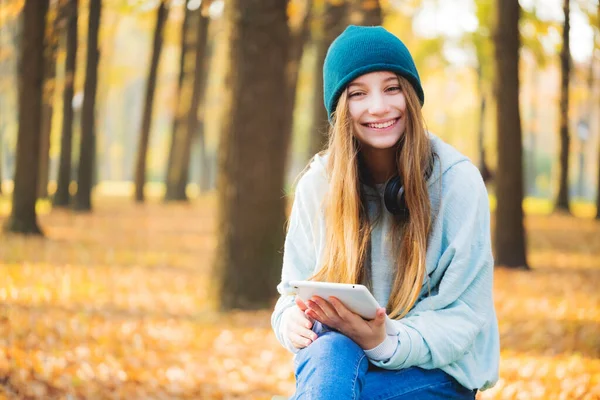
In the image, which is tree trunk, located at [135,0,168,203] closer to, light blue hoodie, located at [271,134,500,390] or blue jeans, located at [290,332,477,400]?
light blue hoodie, located at [271,134,500,390]

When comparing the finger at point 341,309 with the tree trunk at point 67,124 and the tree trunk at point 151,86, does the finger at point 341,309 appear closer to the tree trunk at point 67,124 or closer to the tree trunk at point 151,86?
the tree trunk at point 67,124

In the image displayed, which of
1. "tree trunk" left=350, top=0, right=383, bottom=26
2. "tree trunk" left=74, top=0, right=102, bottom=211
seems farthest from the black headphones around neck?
"tree trunk" left=74, top=0, right=102, bottom=211

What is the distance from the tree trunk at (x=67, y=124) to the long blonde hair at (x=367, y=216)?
14.2 m

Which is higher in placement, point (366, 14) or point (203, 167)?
point (366, 14)

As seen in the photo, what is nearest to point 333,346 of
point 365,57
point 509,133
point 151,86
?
point 365,57

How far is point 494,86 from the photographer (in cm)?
1018

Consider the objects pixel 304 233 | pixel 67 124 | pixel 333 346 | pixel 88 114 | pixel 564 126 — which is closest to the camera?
pixel 333 346

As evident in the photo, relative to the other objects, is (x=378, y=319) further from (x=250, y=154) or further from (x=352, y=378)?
(x=250, y=154)

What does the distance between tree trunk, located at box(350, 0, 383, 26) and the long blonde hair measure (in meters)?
8.58

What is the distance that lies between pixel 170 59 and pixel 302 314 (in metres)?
33.2

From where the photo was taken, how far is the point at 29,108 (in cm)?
1132

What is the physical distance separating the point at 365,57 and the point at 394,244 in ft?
2.34

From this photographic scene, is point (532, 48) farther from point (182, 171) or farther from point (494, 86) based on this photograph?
point (182, 171)

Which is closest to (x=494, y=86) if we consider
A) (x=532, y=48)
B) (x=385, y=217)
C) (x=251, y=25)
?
(x=251, y=25)
